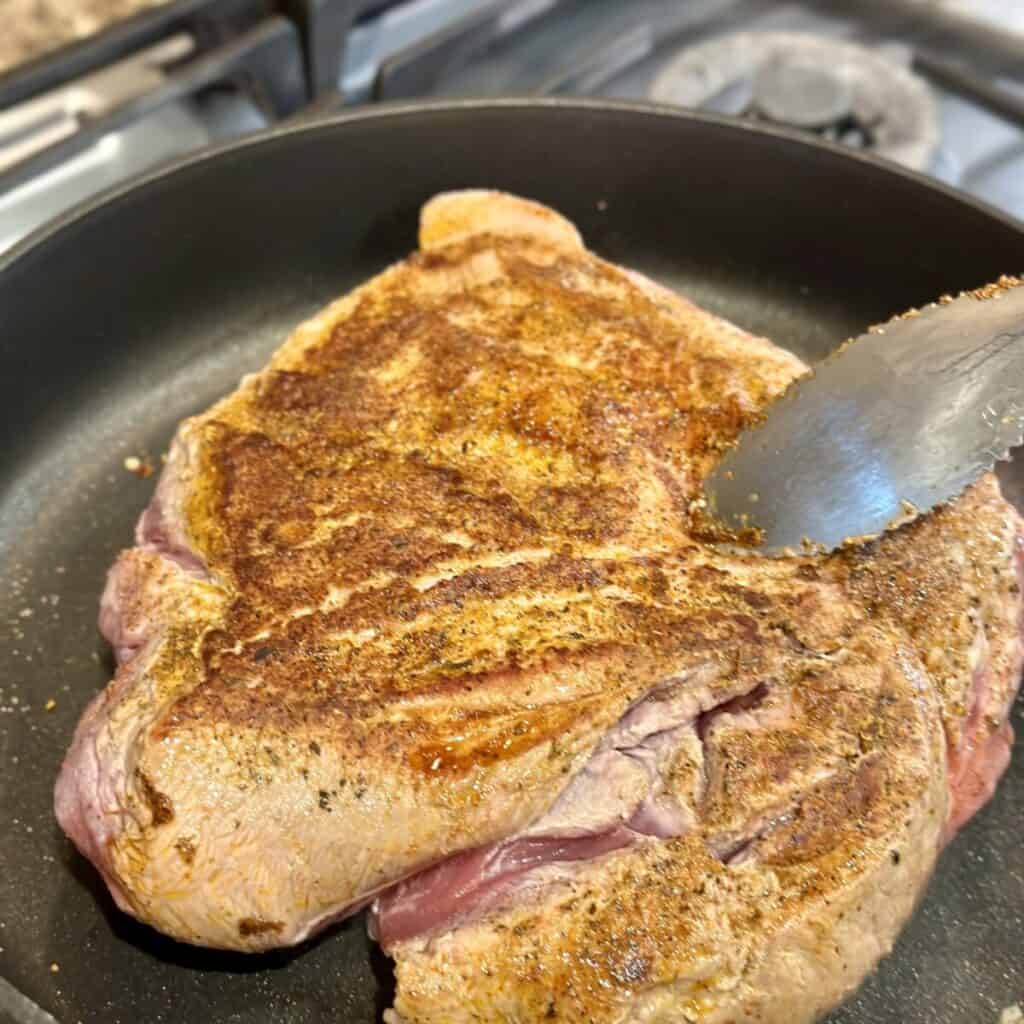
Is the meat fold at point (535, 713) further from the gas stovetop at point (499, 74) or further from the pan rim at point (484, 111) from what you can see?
the gas stovetop at point (499, 74)

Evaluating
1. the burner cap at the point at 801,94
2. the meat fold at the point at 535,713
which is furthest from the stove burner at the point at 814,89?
the meat fold at the point at 535,713

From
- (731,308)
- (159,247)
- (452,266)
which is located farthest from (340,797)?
(731,308)

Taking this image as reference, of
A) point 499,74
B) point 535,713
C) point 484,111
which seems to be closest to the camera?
point 535,713

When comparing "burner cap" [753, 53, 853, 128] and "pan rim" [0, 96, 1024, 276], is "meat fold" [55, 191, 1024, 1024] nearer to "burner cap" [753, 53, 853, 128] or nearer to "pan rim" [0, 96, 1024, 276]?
"pan rim" [0, 96, 1024, 276]

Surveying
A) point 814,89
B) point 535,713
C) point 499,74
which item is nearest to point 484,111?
point 499,74

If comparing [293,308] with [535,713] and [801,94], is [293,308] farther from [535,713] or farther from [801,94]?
[801,94]


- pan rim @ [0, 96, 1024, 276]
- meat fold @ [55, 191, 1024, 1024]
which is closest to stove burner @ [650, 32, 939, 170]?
Answer: pan rim @ [0, 96, 1024, 276]
